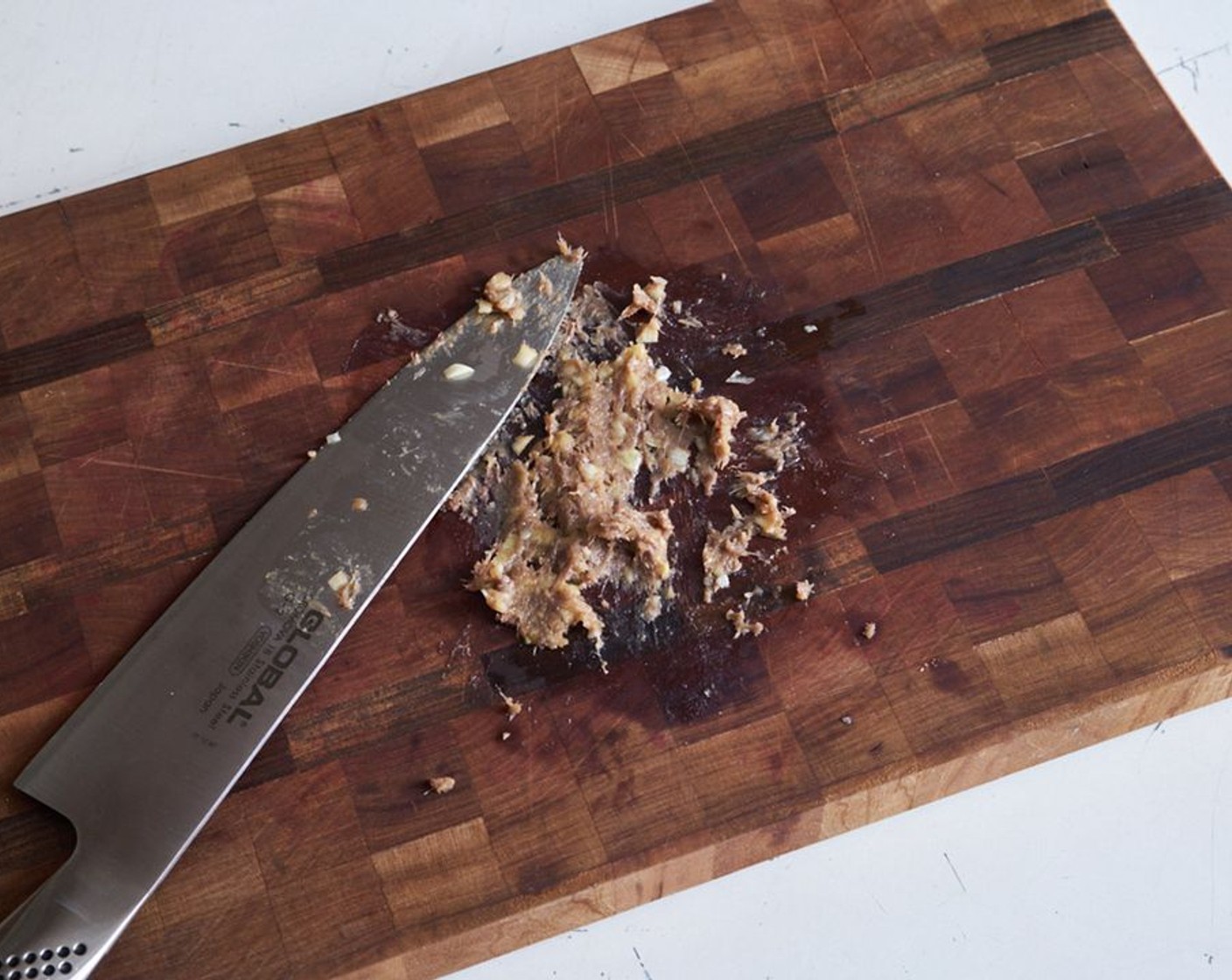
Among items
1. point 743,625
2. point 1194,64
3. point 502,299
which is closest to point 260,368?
point 502,299

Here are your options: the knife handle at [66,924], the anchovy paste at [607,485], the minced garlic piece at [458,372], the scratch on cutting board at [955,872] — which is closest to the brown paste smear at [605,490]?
the anchovy paste at [607,485]

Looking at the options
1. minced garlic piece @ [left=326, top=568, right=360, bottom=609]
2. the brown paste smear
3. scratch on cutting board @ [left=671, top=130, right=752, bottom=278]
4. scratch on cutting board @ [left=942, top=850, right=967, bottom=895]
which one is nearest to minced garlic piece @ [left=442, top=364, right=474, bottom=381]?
the brown paste smear

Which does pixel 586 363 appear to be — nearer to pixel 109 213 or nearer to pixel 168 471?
pixel 168 471

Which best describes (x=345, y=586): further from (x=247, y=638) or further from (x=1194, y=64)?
(x=1194, y=64)

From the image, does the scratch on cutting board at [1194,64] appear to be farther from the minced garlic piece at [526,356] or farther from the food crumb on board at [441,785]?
the food crumb on board at [441,785]

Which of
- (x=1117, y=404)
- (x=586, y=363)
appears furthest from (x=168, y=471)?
(x=1117, y=404)
